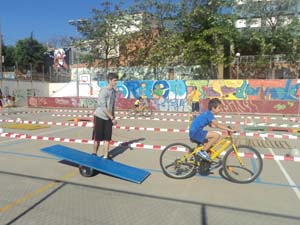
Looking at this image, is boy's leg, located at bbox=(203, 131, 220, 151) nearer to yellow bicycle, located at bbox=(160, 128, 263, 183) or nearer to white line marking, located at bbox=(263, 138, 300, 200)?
yellow bicycle, located at bbox=(160, 128, 263, 183)

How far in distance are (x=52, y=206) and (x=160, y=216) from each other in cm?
156

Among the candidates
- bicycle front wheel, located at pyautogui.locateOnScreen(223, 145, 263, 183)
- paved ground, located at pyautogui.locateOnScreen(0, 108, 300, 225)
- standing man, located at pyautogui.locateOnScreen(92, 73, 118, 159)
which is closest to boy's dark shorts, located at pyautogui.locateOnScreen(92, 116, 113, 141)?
standing man, located at pyautogui.locateOnScreen(92, 73, 118, 159)

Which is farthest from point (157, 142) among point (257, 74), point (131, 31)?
point (257, 74)

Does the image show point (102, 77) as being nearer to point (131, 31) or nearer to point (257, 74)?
point (131, 31)

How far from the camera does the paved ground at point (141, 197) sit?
411 cm

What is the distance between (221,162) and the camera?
608 centimetres

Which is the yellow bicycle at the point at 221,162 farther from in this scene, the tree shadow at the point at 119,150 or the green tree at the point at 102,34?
the green tree at the point at 102,34

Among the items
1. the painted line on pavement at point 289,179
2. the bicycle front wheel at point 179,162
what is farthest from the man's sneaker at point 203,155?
the painted line on pavement at point 289,179

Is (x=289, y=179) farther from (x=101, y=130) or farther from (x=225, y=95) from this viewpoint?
(x=225, y=95)

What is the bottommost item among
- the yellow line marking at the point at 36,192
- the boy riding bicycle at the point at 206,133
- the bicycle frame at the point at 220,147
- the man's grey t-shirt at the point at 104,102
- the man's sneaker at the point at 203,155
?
the yellow line marking at the point at 36,192

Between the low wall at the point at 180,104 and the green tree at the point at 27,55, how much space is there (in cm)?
3158

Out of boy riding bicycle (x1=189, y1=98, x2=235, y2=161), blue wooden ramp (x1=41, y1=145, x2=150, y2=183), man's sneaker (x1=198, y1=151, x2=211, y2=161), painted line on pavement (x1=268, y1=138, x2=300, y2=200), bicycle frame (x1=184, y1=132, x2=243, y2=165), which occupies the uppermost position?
boy riding bicycle (x1=189, y1=98, x2=235, y2=161)

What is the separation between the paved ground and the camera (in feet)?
13.5

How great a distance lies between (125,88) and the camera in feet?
99.8
